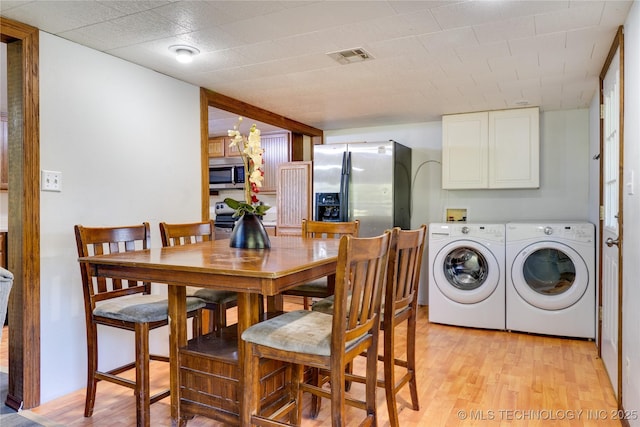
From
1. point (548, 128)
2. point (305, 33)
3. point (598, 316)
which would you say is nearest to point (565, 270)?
point (598, 316)

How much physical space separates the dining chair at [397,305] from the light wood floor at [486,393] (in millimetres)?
220

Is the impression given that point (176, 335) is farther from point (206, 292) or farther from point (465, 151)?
point (465, 151)

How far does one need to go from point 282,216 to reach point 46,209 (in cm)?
282

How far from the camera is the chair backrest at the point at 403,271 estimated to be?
191 cm

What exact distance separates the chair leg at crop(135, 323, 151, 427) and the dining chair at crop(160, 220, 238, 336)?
327 millimetres

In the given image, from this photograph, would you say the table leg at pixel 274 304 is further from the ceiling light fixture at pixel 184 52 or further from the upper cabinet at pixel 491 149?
the upper cabinet at pixel 491 149

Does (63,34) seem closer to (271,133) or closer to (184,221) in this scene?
(184,221)

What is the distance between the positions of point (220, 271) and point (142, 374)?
84 centimetres

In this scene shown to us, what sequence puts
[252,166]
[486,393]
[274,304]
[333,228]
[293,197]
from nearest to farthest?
[252,166] < [274,304] < [486,393] < [333,228] < [293,197]

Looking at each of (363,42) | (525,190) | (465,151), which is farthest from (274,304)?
(525,190)

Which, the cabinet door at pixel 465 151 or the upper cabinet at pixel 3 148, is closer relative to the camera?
the cabinet door at pixel 465 151

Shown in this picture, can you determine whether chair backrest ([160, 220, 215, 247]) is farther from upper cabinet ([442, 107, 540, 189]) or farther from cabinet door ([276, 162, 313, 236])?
upper cabinet ([442, 107, 540, 189])

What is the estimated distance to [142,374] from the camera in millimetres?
1959

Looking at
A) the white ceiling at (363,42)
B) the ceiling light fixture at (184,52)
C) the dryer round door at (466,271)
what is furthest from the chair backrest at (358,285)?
the dryer round door at (466,271)
